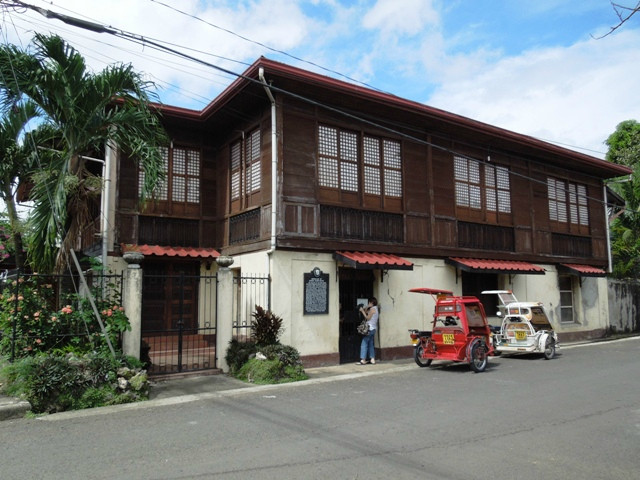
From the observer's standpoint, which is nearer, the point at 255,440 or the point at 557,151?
the point at 255,440

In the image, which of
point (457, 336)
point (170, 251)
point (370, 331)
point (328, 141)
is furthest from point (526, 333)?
point (170, 251)

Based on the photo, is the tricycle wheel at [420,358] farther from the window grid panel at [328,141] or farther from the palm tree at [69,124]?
the palm tree at [69,124]

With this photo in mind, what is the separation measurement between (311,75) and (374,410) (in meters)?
7.72

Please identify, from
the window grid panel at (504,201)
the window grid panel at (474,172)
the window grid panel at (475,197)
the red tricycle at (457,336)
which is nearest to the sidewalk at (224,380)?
the red tricycle at (457,336)

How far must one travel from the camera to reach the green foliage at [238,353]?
35.2 ft

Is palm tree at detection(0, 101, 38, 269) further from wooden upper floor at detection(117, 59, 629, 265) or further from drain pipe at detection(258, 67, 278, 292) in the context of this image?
drain pipe at detection(258, 67, 278, 292)

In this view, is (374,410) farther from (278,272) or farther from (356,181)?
(356,181)

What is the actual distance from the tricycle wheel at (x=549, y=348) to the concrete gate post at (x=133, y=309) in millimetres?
10076

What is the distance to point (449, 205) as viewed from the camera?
15.3m

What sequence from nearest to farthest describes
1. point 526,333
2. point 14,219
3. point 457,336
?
point 14,219 < point 457,336 < point 526,333

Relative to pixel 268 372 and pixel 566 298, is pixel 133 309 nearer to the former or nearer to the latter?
pixel 268 372

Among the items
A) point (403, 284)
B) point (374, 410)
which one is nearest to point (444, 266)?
point (403, 284)

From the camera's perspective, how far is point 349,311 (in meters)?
13.3

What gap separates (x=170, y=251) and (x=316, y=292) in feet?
13.5
